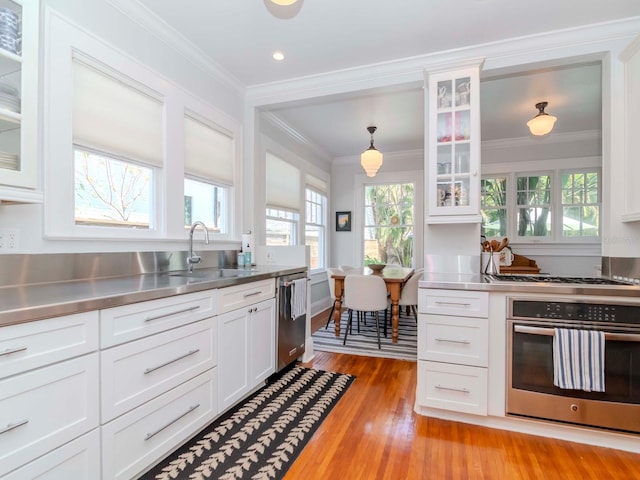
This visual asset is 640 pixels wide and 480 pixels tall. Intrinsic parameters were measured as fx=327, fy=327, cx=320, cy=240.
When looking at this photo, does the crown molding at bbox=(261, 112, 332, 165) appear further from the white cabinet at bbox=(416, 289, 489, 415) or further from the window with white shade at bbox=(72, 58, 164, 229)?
the white cabinet at bbox=(416, 289, 489, 415)

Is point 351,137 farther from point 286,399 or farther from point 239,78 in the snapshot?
point 286,399

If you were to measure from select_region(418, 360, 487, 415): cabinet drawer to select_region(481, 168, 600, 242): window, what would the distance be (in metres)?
3.79

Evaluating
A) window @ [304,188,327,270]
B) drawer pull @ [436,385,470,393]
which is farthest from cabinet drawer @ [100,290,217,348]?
window @ [304,188,327,270]

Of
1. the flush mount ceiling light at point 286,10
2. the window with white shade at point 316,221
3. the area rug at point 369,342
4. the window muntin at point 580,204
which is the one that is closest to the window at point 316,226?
the window with white shade at point 316,221

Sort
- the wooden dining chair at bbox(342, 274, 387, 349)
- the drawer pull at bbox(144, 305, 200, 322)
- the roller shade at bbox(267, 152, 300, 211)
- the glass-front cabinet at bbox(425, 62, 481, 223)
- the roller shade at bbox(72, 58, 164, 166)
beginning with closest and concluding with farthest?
the drawer pull at bbox(144, 305, 200, 322) < the roller shade at bbox(72, 58, 164, 166) < the glass-front cabinet at bbox(425, 62, 481, 223) < the wooden dining chair at bbox(342, 274, 387, 349) < the roller shade at bbox(267, 152, 300, 211)

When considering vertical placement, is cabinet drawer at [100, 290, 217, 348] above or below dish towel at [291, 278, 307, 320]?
above

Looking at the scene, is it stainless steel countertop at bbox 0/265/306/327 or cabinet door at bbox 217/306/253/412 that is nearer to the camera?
stainless steel countertop at bbox 0/265/306/327

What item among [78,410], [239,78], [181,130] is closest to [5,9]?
[181,130]

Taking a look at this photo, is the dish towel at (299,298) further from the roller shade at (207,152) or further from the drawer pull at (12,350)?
the drawer pull at (12,350)

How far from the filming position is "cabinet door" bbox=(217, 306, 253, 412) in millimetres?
2016

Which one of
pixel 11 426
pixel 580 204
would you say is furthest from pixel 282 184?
pixel 580 204

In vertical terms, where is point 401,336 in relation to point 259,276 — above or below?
below

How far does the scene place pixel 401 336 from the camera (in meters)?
3.93

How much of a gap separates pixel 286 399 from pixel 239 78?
2883 mm
